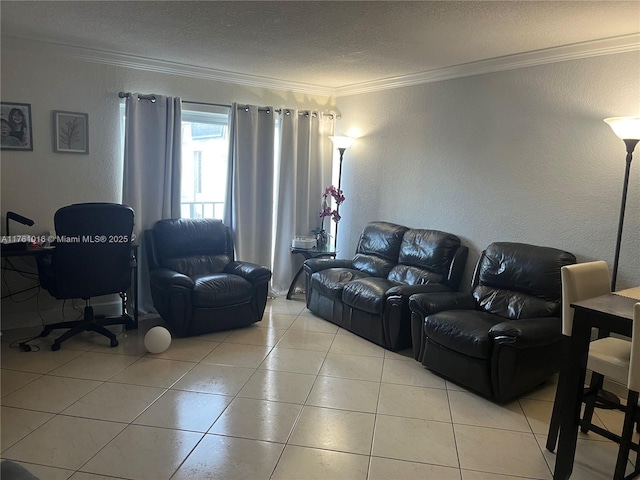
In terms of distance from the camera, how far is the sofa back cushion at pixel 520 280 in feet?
10.8

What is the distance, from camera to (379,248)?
15.6 feet

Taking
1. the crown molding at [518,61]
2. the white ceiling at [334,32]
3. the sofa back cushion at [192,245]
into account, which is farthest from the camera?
the sofa back cushion at [192,245]

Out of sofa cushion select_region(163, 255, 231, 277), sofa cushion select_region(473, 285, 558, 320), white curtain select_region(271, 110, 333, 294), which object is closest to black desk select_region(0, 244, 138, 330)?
sofa cushion select_region(163, 255, 231, 277)

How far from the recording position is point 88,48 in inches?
159

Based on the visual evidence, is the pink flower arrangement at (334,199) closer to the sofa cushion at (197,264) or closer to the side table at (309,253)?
the side table at (309,253)

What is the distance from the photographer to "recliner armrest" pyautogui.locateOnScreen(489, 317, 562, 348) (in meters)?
2.88

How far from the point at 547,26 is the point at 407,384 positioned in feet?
8.48

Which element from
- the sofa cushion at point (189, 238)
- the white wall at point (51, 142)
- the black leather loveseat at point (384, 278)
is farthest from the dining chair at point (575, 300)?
the white wall at point (51, 142)

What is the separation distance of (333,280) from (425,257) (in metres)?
0.91

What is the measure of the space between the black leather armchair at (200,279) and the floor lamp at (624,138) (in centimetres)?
283

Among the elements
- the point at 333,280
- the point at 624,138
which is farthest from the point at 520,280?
the point at 333,280

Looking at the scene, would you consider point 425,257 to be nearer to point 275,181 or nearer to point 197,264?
point 275,181

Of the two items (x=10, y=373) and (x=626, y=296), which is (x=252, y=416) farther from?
(x=626, y=296)

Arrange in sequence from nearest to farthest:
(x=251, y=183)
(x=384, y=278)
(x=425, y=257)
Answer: (x=425, y=257) → (x=384, y=278) → (x=251, y=183)
